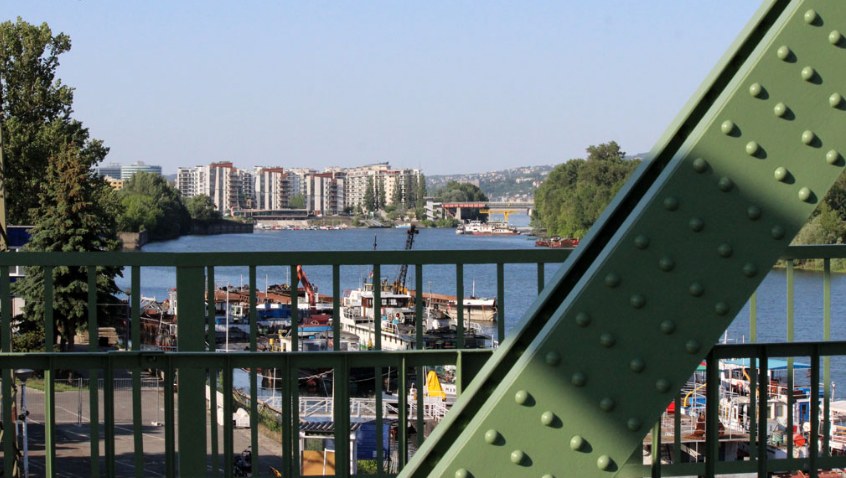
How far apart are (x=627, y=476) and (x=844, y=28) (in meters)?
2.71

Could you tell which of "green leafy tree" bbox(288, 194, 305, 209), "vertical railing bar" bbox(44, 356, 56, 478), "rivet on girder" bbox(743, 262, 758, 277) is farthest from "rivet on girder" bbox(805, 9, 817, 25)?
"green leafy tree" bbox(288, 194, 305, 209)

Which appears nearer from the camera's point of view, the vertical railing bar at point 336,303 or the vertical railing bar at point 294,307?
the vertical railing bar at point 294,307

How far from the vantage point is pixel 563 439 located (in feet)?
4.75

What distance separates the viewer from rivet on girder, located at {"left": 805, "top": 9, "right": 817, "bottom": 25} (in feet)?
4.76

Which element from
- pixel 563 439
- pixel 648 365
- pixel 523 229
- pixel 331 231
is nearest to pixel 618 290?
pixel 648 365

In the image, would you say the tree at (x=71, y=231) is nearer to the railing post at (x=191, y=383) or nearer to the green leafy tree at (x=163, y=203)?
the railing post at (x=191, y=383)

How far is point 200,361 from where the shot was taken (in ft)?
10.1

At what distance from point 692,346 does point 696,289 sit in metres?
0.10

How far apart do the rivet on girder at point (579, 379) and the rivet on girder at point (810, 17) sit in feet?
2.30

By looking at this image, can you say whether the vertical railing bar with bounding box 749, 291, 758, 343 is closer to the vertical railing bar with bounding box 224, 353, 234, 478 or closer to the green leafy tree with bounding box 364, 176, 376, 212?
the vertical railing bar with bounding box 224, 353, 234, 478

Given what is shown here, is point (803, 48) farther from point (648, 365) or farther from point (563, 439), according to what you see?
point (563, 439)

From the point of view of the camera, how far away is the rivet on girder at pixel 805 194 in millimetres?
1464

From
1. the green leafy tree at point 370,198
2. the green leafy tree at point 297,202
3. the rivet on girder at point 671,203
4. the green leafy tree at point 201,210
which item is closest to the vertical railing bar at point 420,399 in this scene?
the rivet on girder at point 671,203

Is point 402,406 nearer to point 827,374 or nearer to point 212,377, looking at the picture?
point 212,377
